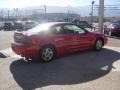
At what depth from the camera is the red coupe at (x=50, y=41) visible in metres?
9.55

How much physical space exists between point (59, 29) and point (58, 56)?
116 cm

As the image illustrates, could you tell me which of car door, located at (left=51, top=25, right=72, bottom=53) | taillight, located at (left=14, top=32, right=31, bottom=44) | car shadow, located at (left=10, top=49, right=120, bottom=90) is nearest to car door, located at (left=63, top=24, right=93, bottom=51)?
car door, located at (left=51, top=25, right=72, bottom=53)

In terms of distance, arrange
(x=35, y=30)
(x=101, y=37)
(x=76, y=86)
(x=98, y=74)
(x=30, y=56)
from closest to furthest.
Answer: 1. (x=76, y=86)
2. (x=98, y=74)
3. (x=30, y=56)
4. (x=35, y=30)
5. (x=101, y=37)

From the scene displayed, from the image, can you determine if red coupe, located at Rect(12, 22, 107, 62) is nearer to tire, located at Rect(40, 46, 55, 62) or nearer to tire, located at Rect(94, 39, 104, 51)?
tire, located at Rect(40, 46, 55, 62)

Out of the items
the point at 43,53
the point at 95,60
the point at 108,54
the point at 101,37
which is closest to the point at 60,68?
the point at 43,53

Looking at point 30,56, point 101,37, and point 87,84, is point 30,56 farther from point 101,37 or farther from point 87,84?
point 101,37

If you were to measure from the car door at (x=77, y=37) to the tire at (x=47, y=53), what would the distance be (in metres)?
1.08

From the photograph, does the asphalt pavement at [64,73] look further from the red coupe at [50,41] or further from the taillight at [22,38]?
the taillight at [22,38]

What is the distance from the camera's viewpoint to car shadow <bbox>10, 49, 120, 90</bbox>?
734 centimetres

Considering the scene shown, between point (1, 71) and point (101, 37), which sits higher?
point (101, 37)

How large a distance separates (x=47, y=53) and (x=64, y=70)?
1.51 metres

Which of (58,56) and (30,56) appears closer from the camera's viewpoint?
(30,56)

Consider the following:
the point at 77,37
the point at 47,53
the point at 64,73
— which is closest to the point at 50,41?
the point at 47,53

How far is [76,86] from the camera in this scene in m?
6.87
